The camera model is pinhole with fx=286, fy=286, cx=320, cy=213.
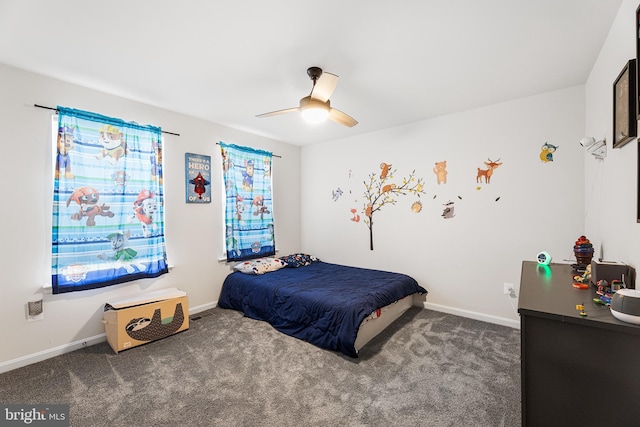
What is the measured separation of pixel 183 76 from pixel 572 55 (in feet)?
10.2

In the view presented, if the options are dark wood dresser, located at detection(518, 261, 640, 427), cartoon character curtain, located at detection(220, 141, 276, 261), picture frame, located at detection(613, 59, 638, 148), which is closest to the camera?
dark wood dresser, located at detection(518, 261, 640, 427)

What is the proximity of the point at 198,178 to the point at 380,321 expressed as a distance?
2685 millimetres

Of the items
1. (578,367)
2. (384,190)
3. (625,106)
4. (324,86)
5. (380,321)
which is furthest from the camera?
(384,190)

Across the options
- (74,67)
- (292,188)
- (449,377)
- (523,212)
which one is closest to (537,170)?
(523,212)

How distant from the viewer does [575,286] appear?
149 cm

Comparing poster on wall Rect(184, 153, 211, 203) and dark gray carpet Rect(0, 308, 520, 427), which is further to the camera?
poster on wall Rect(184, 153, 211, 203)

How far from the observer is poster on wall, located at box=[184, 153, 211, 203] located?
3.44m

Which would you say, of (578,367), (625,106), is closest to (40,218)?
(578,367)

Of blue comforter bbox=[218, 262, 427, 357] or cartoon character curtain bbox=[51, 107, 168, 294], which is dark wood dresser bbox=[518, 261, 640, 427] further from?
cartoon character curtain bbox=[51, 107, 168, 294]

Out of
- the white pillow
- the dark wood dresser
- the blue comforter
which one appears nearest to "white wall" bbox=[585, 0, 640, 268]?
the dark wood dresser

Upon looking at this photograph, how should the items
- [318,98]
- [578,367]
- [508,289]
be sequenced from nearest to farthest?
[578,367] → [318,98] → [508,289]

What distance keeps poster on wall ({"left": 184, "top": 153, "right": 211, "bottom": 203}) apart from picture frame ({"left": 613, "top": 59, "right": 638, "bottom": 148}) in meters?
3.69

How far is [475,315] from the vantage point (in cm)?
323

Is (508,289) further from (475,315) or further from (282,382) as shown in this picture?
(282,382)
